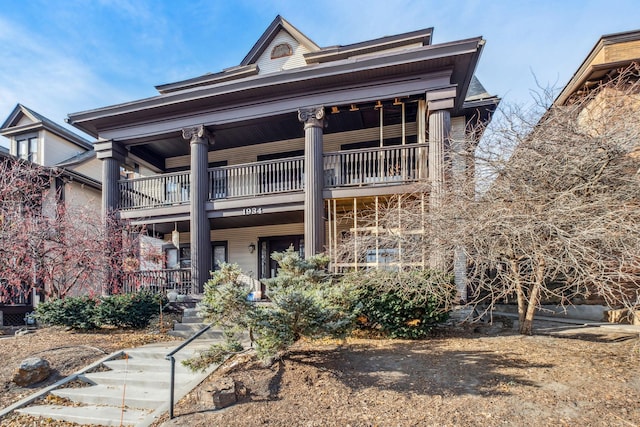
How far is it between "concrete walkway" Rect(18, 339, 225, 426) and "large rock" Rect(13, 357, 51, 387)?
1.75 ft

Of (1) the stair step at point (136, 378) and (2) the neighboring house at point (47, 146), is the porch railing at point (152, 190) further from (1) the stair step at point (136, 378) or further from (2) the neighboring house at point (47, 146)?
(1) the stair step at point (136, 378)

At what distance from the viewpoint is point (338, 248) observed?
943 cm

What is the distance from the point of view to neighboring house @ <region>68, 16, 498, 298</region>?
9.01 metres

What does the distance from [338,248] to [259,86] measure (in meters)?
5.15

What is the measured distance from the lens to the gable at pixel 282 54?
12.7 m

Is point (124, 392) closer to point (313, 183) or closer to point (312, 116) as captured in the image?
point (313, 183)

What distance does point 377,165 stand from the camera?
1016 cm

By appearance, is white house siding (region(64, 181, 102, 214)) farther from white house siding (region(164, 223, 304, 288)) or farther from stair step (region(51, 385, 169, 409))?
stair step (region(51, 385, 169, 409))

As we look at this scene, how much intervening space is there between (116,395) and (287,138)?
9155mm

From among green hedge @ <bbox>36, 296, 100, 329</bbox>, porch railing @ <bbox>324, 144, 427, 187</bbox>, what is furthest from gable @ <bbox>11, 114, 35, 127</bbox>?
porch railing @ <bbox>324, 144, 427, 187</bbox>

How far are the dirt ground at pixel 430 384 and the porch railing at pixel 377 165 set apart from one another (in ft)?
14.6

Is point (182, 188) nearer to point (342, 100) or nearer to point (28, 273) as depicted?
point (28, 273)

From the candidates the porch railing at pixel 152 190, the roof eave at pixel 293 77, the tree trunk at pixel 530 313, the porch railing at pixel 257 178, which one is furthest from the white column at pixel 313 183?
the tree trunk at pixel 530 313

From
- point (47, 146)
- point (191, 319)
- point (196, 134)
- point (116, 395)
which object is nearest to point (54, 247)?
point (191, 319)
